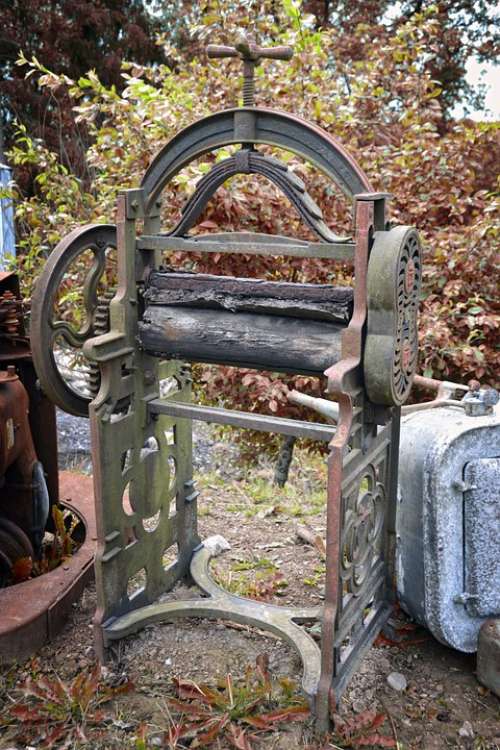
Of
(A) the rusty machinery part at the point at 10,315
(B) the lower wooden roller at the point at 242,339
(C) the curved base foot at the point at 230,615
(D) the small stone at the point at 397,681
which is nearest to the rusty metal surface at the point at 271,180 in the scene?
(B) the lower wooden roller at the point at 242,339

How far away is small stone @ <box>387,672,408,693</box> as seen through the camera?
9.02ft

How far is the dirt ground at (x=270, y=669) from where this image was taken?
99.7 inches

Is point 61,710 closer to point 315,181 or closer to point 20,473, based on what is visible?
point 20,473

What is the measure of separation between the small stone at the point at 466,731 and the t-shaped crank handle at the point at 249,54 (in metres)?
2.22

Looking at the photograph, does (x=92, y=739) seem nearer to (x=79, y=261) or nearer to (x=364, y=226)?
(x=364, y=226)

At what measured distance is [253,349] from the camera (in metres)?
2.59

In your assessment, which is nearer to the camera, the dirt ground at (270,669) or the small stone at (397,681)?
the dirt ground at (270,669)

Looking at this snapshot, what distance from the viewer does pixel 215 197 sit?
4.26m

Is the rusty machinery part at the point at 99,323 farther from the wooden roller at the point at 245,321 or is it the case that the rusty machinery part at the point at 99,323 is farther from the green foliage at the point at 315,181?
the green foliage at the point at 315,181

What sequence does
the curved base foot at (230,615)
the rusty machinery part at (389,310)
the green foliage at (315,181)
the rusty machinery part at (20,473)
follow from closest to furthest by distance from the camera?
the rusty machinery part at (389,310)
the curved base foot at (230,615)
the rusty machinery part at (20,473)
the green foliage at (315,181)

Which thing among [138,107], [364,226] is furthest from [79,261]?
[364,226]

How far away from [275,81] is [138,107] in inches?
35.8

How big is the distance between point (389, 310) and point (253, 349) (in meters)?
0.52

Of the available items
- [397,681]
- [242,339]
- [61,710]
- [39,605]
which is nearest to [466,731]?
[397,681]
